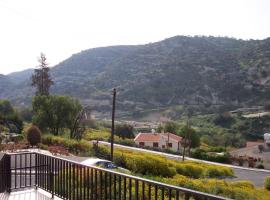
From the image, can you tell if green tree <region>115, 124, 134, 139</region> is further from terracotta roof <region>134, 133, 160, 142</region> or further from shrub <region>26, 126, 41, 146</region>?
shrub <region>26, 126, 41, 146</region>

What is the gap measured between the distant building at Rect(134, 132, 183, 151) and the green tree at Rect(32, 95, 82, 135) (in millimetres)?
27903

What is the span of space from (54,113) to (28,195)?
42535 millimetres

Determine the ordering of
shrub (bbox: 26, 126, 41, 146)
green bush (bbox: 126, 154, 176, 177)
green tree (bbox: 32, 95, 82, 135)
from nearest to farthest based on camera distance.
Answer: green bush (bbox: 126, 154, 176, 177) < shrub (bbox: 26, 126, 41, 146) < green tree (bbox: 32, 95, 82, 135)

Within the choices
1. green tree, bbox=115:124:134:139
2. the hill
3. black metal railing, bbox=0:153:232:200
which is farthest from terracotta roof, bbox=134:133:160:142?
black metal railing, bbox=0:153:232:200

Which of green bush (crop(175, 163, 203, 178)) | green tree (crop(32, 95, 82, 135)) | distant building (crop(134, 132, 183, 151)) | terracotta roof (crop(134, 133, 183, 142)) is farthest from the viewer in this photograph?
terracotta roof (crop(134, 133, 183, 142))

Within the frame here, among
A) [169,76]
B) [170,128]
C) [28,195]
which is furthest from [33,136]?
[169,76]

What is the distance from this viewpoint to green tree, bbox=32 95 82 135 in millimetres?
50000

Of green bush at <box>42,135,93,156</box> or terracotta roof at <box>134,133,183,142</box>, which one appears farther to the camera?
terracotta roof at <box>134,133,183,142</box>

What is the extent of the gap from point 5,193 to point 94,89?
14043cm

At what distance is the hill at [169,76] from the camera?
134375mm

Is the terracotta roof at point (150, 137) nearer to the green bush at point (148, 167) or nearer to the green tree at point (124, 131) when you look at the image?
the green tree at point (124, 131)

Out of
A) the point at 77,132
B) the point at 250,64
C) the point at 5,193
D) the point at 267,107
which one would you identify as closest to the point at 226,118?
the point at 267,107

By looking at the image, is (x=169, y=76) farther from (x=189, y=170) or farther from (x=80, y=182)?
(x=80, y=182)

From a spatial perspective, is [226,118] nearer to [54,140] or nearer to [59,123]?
[59,123]
